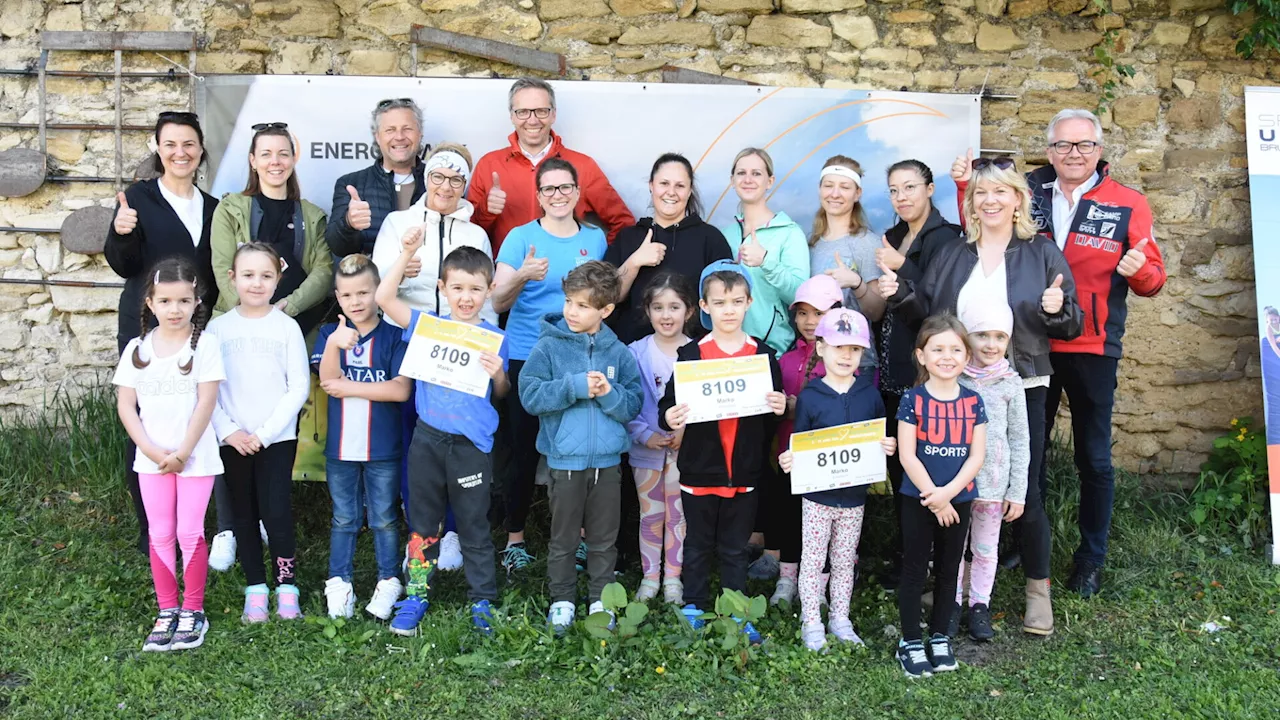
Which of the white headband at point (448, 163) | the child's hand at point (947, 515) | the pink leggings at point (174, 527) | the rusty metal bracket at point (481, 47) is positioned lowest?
the pink leggings at point (174, 527)

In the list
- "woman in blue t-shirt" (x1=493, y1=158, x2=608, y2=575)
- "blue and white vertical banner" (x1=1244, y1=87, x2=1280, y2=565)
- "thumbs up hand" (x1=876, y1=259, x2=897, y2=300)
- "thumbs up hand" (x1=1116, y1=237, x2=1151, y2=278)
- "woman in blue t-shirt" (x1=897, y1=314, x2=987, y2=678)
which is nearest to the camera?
"woman in blue t-shirt" (x1=897, y1=314, x2=987, y2=678)

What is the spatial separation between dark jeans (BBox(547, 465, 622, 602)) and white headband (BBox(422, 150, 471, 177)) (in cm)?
140

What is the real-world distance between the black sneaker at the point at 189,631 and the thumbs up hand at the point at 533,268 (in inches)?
69.8

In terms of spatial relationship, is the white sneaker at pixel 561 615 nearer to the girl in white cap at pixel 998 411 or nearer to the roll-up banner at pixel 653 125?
the girl in white cap at pixel 998 411

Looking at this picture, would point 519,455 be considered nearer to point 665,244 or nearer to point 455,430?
point 455,430

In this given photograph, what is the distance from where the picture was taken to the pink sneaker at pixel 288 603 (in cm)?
388

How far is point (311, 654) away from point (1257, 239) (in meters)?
4.81

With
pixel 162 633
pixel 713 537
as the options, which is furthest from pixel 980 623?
pixel 162 633

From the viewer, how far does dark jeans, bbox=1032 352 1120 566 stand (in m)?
4.10

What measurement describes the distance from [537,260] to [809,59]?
2.06 metres

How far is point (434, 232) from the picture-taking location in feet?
14.0

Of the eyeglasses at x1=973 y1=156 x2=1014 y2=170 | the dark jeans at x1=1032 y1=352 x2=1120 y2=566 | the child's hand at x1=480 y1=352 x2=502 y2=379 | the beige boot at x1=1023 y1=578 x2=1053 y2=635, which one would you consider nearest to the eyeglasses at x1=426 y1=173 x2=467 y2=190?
the child's hand at x1=480 y1=352 x2=502 y2=379

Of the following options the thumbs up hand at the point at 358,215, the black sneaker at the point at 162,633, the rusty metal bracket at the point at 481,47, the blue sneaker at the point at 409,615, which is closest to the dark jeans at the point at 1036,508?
the blue sneaker at the point at 409,615

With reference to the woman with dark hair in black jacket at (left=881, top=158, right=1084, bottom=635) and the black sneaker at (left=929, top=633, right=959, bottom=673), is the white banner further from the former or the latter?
the black sneaker at (left=929, top=633, right=959, bottom=673)
